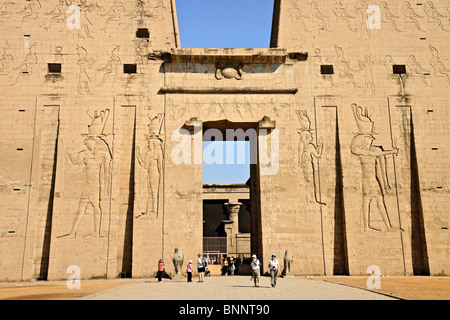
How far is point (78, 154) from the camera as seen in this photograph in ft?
49.8

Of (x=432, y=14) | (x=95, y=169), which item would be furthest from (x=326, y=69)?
(x=95, y=169)

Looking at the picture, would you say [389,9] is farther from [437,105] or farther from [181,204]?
[181,204]

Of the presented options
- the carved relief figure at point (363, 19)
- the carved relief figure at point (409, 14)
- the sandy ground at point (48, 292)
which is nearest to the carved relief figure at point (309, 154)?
the carved relief figure at point (363, 19)

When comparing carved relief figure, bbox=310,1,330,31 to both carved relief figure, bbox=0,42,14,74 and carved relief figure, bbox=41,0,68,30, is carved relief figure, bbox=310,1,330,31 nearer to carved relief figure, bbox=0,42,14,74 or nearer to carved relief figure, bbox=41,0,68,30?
carved relief figure, bbox=41,0,68,30

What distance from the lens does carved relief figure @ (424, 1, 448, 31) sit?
17.0 metres

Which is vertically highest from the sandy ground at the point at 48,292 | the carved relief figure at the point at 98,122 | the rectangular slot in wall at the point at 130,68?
the rectangular slot in wall at the point at 130,68

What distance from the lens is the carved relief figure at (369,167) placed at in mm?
15016

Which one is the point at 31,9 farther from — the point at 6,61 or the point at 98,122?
the point at 98,122

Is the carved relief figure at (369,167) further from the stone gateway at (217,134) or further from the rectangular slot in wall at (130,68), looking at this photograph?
the rectangular slot in wall at (130,68)

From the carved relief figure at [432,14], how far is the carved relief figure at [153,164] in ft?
38.1

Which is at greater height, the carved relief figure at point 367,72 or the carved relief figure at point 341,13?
the carved relief figure at point 341,13

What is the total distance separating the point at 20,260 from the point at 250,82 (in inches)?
407

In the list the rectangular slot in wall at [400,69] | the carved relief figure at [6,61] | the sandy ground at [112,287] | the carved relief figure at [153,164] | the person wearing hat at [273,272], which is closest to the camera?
the sandy ground at [112,287]

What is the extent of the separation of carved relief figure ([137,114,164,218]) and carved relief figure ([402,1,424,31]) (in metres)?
10.7
